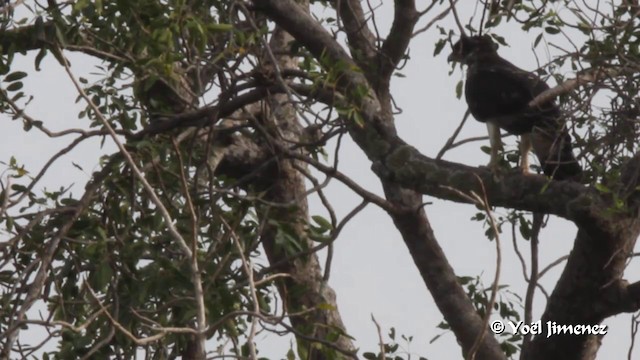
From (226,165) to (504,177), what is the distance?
242cm

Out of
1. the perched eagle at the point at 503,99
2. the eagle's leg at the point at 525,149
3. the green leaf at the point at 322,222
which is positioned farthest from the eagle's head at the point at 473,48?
the green leaf at the point at 322,222

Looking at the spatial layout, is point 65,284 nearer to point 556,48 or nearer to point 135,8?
point 135,8

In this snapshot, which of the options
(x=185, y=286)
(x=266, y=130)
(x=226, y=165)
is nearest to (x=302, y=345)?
(x=185, y=286)

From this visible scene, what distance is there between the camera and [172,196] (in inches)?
249

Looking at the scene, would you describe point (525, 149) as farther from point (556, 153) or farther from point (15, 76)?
point (15, 76)

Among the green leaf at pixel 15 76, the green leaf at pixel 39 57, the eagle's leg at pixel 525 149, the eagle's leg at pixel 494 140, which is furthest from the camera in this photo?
the eagle's leg at pixel 494 140

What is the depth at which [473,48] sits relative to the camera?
7.57m

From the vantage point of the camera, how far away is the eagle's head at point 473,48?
752 centimetres

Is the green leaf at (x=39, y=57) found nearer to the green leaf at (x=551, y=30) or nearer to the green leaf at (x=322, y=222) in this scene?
the green leaf at (x=322, y=222)

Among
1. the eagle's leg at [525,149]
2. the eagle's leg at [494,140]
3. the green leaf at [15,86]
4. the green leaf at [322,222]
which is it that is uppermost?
the eagle's leg at [494,140]

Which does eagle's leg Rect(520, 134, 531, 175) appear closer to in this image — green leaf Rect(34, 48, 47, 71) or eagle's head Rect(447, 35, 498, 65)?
eagle's head Rect(447, 35, 498, 65)

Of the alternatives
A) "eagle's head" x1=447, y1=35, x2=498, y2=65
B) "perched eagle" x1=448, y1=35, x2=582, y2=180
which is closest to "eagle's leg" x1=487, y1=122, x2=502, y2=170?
"perched eagle" x1=448, y1=35, x2=582, y2=180

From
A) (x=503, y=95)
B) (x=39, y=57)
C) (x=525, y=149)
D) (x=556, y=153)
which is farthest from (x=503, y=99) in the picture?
(x=39, y=57)

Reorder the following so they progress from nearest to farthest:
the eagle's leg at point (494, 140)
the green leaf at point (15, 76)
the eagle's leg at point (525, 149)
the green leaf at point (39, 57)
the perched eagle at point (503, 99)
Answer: the green leaf at point (39, 57), the green leaf at point (15, 76), the perched eagle at point (503, 99), the eagle's leg at point (525, 149), the eagle's leg at point (494, 140)
